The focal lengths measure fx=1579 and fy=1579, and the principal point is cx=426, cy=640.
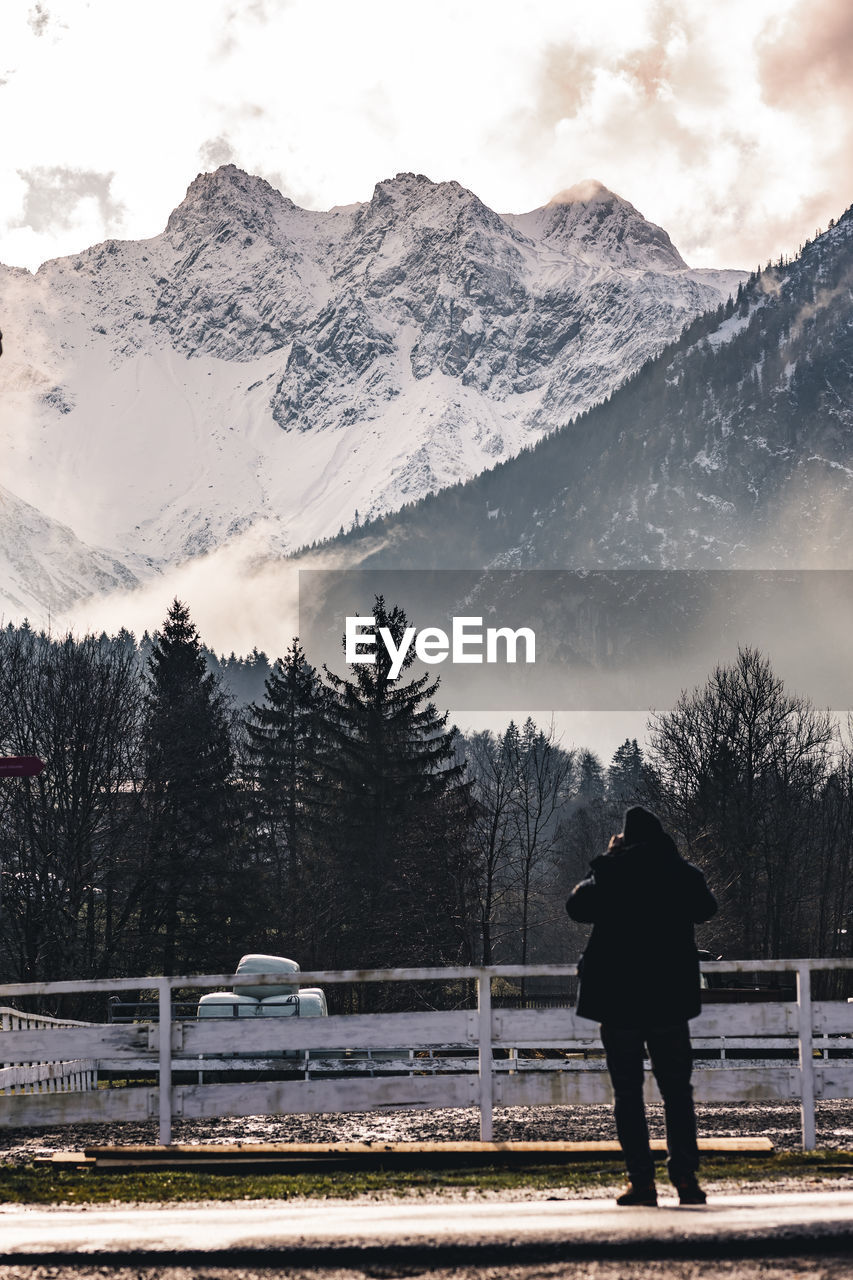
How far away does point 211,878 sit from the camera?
158ft

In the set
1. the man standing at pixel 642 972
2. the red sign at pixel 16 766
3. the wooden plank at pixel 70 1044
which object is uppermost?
the red sign at pixel 16 766

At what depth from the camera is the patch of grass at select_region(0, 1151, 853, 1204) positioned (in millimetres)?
8852

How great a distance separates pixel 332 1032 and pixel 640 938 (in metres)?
4.36

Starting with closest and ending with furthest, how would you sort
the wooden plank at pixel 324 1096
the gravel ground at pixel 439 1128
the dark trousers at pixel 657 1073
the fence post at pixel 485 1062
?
the dark trousers at pixel 657 1073
the fence post at pixel 485 1062
the wooden plank at pixel 324 1096
the gravel ground at pixel 439 1128

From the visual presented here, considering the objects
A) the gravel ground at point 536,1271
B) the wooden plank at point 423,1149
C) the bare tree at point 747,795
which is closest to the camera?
the gravel ground at point 536,1271

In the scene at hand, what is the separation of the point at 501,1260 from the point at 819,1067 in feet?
21.8

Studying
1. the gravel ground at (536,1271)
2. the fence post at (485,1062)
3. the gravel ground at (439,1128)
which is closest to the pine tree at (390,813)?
the gravel ground at (439,1128)

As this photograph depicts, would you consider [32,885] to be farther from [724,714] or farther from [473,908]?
[724,714]

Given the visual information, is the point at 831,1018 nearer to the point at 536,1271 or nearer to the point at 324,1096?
the point at 324,1096

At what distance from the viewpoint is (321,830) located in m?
50.9

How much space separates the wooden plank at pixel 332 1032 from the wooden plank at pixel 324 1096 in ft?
0.91

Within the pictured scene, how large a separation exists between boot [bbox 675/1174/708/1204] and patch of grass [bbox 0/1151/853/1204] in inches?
39.9

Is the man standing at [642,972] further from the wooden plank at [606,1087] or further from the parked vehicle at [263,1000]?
the parked vehicle at [263,1000]

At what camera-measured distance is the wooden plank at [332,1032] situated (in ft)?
38.7
